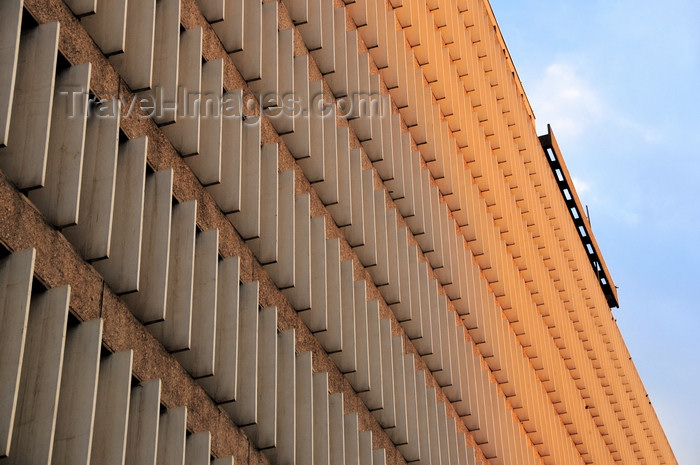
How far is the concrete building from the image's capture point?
1438 centimetres

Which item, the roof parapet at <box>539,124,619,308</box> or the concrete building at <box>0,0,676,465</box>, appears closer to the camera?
the concrete building at <box>0,0,676,465</box>

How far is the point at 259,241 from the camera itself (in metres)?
20.8

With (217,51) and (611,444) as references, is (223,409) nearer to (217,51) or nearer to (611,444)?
(217,51)

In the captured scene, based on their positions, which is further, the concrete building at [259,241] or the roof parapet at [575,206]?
the roof parapet at [575,206]

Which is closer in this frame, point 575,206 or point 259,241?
point 259,241

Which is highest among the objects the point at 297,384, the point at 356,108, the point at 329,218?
the point at 356,108

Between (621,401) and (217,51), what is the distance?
37.1 m

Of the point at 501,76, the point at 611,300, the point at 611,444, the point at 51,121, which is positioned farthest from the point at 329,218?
the point at 611,300

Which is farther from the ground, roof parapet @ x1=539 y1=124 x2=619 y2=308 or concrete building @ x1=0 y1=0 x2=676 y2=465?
roof parapet @ x1=539 y1=124 x2=619 y2=308

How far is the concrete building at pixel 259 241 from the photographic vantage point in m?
14.4

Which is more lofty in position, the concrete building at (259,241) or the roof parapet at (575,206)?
the roof parapet at (575,206)

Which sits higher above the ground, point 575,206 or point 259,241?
point 575,206

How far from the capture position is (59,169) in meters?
14.8

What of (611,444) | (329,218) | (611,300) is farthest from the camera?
(611,300)
